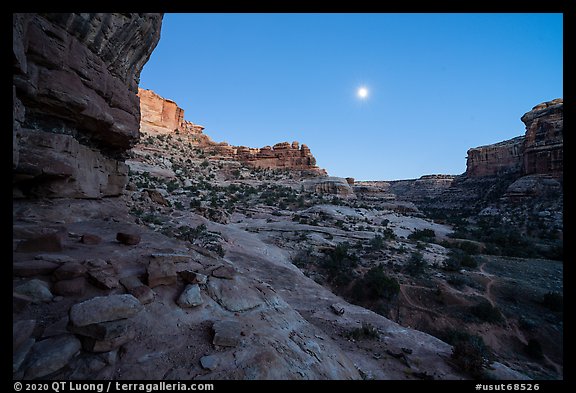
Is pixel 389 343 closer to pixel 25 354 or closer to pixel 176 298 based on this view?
pixel 176 298

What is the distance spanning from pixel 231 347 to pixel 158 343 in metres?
0.71

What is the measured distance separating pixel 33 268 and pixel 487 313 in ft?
40.4

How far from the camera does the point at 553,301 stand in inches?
384

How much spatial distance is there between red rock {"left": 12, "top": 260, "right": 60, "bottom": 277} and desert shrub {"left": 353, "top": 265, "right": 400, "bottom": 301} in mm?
9774

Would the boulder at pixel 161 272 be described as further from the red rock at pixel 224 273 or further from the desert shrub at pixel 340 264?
the desert shrub at pixel 340 264

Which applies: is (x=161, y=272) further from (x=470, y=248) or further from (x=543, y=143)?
(x=543, y=143)

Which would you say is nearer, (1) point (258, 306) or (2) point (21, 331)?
(2) point (21, 331)

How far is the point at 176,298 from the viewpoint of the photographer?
10.0 ft

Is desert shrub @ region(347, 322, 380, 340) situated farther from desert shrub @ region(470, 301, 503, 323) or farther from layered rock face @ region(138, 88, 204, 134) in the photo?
layered rock face @ region(138, 88, 204, 134)

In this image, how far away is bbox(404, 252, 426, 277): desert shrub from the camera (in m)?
12.1

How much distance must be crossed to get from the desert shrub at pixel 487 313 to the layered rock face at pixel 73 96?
1310 centimetres

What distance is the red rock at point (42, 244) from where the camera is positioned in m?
3.13

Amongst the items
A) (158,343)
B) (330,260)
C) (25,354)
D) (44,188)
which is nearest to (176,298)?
(158,343)

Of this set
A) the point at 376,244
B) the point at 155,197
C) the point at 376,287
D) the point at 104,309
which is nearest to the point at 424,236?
the point at 376,244
